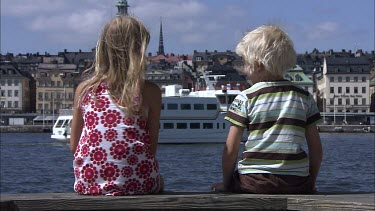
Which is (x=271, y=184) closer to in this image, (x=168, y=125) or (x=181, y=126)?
(x=181, y=126)

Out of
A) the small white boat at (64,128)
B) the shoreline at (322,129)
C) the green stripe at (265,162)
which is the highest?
the green stripe at (265,162)

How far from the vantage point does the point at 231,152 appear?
3932mm

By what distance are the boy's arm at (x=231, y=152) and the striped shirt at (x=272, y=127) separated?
34 mm

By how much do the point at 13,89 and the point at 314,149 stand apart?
117722mm

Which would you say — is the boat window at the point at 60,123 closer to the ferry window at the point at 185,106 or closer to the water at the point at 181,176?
the ferry window at the point at 185,106

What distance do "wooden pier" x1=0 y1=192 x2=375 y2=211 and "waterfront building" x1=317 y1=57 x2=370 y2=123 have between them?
364 feet

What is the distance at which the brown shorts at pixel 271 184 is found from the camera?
12.4 feet

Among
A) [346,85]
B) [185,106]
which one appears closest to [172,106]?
[185,106]

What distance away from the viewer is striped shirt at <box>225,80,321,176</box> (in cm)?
387

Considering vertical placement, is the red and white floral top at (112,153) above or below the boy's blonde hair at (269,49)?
below

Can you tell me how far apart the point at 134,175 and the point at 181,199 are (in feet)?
1.40

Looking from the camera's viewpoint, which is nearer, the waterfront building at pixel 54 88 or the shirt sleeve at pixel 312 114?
the shirt sleeve at pixel 312 114

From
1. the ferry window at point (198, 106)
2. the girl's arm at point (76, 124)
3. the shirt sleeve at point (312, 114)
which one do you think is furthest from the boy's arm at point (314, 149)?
the ferry window at point (198, 106)

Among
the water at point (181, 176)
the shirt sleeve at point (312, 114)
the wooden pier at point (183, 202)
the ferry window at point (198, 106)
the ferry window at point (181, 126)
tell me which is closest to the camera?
the wooden pier at point (183, 202)
